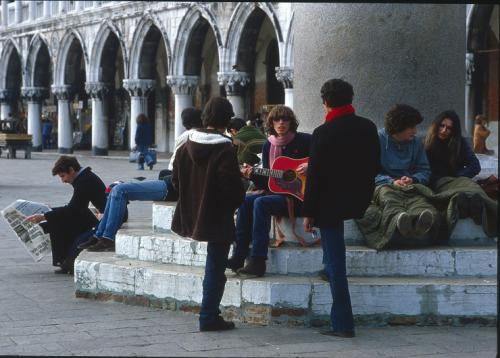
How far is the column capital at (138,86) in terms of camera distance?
31998 mm

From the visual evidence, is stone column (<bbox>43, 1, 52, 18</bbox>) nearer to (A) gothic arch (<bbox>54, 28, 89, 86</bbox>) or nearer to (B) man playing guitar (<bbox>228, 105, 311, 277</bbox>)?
(A) gothic arch (<bbox>54, 28, 89, 86</bbox>)

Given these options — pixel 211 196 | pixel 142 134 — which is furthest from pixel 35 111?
pixel 211 196

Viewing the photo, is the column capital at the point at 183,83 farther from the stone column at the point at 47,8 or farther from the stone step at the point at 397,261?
the stone step at the point at 397,261

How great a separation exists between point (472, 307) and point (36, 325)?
2.82 meters

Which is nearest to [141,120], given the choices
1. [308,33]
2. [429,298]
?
[308,33]

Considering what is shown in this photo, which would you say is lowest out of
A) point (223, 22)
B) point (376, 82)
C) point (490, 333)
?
point (490, 333)

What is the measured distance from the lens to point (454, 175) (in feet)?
24.1

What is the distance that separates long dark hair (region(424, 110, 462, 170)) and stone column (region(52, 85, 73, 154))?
97.4ft

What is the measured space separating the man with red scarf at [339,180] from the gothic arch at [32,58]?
33.4 m

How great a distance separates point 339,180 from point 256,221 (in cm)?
76

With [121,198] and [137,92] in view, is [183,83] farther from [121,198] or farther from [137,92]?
[121,198]

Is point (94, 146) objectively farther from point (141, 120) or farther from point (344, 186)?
point (344, 186)

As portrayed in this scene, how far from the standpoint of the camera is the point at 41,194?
671 inches

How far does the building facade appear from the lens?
27.7 meters
